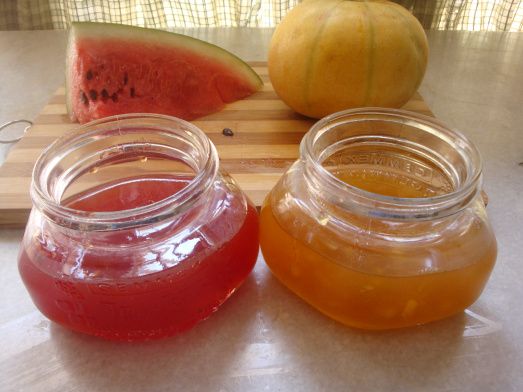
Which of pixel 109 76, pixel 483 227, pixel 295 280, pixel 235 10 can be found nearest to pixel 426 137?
pixel 483 227

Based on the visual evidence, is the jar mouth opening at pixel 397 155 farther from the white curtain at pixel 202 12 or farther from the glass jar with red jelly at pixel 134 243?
the white curtain at pixel 202 12

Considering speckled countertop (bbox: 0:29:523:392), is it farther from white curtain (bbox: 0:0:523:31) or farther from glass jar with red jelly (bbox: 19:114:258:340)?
white curtain (bbox: 0:0:523:31)

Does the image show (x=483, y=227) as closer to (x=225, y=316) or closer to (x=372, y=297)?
(x=372, y=297)

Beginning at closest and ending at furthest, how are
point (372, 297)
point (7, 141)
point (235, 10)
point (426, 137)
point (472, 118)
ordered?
point (372, 297) < point (426, 137) < point (7, 141) < point (472, 118) < point (235, 10)

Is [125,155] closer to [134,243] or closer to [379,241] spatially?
[134,243]

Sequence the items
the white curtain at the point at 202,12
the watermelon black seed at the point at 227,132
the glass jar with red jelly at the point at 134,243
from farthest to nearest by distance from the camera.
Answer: the white curtain at the point at 202,12 < the watermelon black seed at the point at 227,132 < the glass jar with red jelly at the point at 134,243

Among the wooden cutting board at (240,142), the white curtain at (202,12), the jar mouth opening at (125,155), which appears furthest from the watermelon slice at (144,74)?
the white curtain at (202,12)
